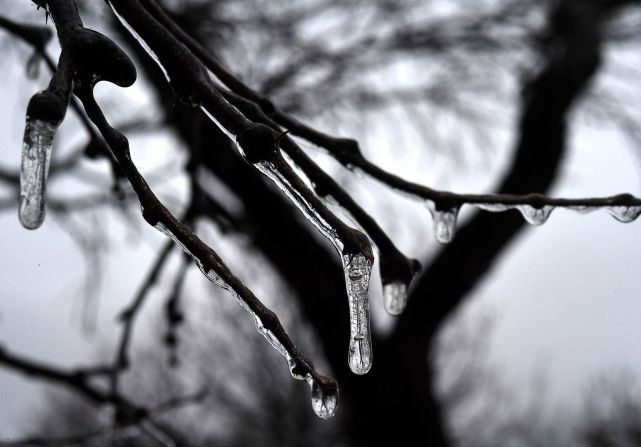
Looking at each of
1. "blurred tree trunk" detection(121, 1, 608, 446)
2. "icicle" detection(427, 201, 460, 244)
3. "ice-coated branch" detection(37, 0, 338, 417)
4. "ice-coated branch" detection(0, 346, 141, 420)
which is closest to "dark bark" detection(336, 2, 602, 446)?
"blurred tree trunk" detection(121, 1, 608, 446)

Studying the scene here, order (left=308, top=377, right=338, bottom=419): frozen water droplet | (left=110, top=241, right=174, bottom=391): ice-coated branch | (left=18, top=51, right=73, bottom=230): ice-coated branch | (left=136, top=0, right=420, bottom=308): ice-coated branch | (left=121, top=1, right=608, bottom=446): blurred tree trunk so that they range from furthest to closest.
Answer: (left=121, top=1, right=608, bottom=446): blurred tree trunk
(left=110, top=241, right=174, bottom=391): ice-coated branch
(left=136, top=0, right=420, bottom=308): ice-coated branch
(left=308, top=377, right=338, bottom=419): frozen water droplet
(left=18, top=51, right=73, bottom=230): ice-coated branch

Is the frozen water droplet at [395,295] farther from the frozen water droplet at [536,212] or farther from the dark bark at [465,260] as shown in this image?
the dark bark at [465,260]

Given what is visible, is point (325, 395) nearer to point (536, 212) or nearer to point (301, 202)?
point (301, 202)

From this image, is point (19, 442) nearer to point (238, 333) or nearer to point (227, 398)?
point (238, 333)

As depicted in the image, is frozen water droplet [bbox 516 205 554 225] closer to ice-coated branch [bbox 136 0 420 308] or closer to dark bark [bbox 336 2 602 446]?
ice-coated branch [bbox 136 0 420 308]

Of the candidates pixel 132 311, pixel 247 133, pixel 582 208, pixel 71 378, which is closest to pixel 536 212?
pixel 582 208

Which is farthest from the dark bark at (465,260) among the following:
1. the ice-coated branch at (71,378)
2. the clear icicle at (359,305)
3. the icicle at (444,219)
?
the clear icicle at (359,305)

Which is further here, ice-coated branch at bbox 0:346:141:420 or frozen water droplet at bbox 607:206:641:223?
ice-coated branch at bbox 0:346:141:420

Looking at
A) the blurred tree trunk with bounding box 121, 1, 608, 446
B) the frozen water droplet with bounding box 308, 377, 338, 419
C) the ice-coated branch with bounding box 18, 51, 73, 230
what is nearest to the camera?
the ice-coated branch with bounding box 18, 51, 73, 230
